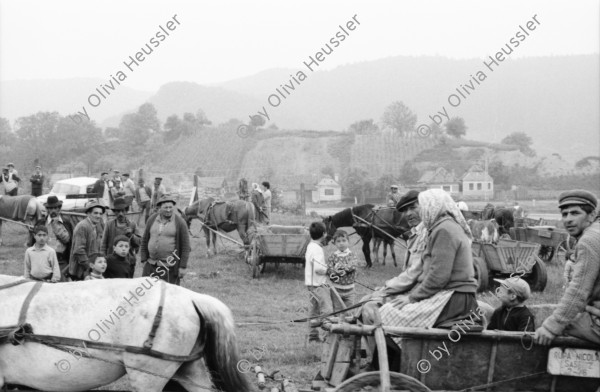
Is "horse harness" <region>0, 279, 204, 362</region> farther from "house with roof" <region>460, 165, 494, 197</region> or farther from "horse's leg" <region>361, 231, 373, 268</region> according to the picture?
"house with roof" <region>460, 165, 494, 197</region>

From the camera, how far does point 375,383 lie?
13.2ft

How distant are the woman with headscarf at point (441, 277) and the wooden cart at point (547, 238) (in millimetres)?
9995

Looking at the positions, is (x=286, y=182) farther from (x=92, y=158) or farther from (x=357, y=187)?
(x=92, y=158)

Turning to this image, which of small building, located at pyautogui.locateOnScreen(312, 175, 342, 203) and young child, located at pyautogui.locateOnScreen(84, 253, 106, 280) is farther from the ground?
small building, located at pyautogui.locateOnScreen(312, 175, 342, 203)

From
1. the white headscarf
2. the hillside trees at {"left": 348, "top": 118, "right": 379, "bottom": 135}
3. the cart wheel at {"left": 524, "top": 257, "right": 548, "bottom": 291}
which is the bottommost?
the cart wheel at {"left": 524, "top": 257, "right": 548, "bottom": 291}

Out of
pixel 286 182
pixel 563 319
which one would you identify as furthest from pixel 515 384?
pixel 286 182

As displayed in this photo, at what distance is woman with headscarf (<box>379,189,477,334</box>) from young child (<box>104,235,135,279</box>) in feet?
11.4

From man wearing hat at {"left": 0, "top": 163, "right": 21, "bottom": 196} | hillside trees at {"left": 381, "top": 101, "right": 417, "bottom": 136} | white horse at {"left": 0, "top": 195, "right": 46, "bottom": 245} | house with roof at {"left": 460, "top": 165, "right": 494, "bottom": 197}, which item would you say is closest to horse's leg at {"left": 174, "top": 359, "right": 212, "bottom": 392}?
white horse at {"left": 0, "top": 195, "right": 46, "bottom": 245}

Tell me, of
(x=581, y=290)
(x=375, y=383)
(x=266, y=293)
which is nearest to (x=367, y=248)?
(x=266, y=293)

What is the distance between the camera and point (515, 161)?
78.0 metres

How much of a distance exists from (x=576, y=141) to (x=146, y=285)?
170 m

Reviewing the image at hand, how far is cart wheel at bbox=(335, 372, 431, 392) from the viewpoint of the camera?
3.96 m

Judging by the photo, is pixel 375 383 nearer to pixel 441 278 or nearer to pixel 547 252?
pixel 441 278

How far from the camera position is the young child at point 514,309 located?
4.84 m
